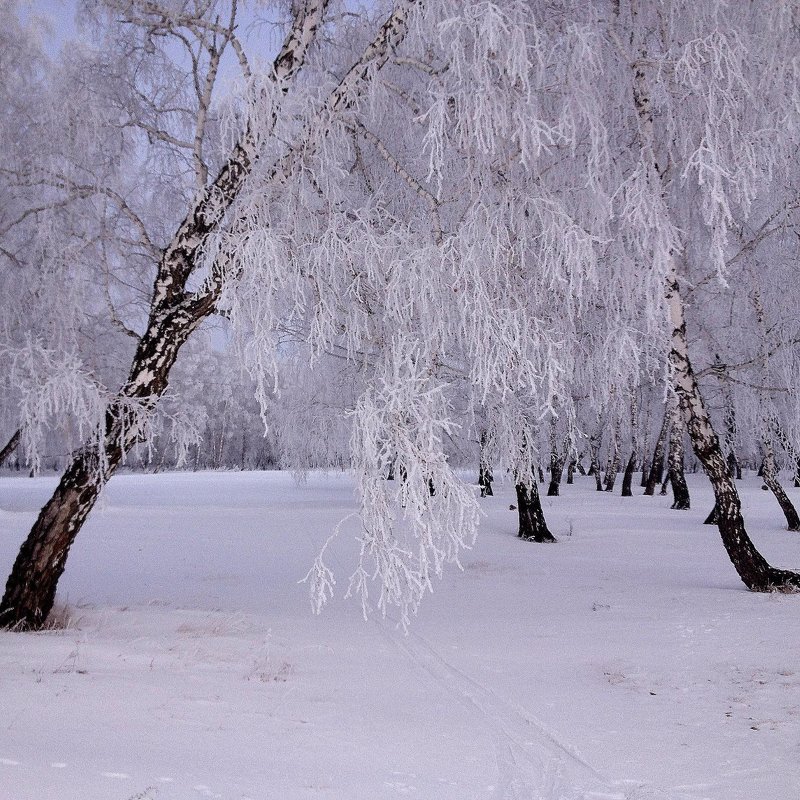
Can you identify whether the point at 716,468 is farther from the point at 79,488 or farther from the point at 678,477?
the point at 678,477

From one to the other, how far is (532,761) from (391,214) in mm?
3771

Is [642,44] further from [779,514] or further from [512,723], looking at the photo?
[779,514]

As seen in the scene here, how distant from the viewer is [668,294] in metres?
7.55

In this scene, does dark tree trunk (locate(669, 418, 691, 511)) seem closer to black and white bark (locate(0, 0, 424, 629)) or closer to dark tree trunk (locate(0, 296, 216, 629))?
black and white bark (locate(0, 0, 424, 629))

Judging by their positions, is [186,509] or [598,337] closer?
[598,337]

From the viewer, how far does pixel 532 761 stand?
3.77 m

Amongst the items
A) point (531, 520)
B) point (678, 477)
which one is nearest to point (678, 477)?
point (678, 477)

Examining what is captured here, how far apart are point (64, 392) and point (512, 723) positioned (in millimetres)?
3466

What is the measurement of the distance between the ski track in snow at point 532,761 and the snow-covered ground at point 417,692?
1cm

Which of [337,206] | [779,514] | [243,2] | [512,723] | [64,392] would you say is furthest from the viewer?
[779,514]

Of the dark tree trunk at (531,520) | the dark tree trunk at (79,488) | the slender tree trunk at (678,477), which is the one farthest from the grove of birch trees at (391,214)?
the slender tree trunk at (678,477)

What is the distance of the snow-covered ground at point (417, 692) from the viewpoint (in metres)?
3.37

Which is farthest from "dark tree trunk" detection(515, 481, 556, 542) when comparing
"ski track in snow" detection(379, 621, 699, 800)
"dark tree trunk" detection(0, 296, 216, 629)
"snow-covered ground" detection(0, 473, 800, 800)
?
"dark tree trunk" detection(0, 296, 216, 629)

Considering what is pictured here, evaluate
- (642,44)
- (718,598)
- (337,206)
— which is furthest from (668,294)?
(337,206)
